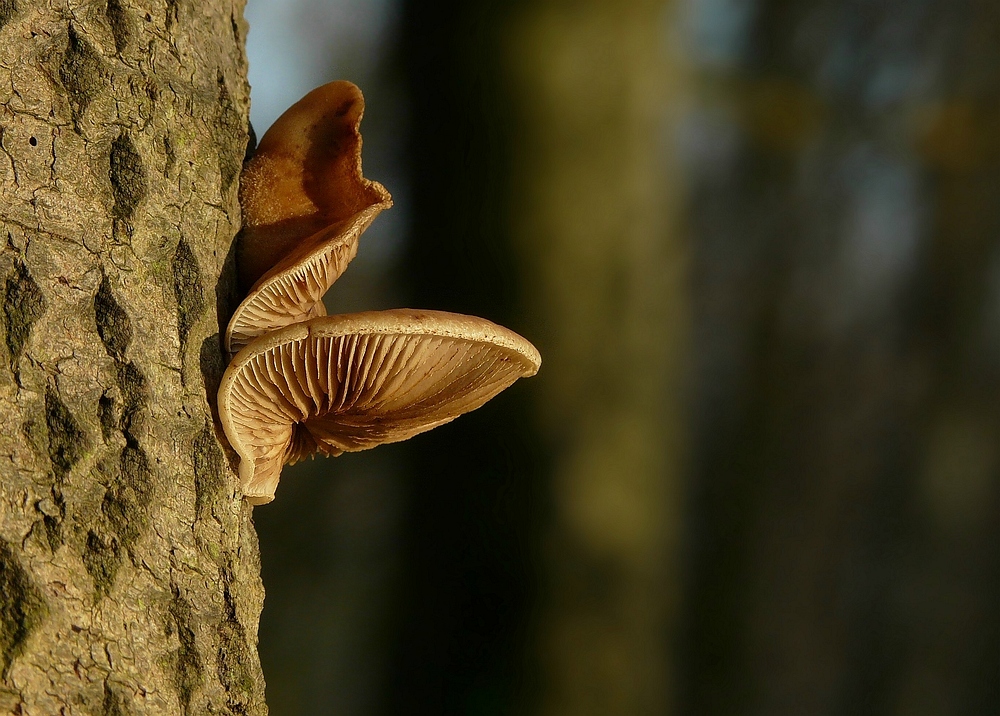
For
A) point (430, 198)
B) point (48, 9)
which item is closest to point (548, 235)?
point (430, 198)

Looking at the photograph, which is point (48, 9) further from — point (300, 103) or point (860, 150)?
point (860, 150)

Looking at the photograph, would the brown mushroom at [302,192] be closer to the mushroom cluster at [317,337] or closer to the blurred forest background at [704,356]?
the mushroom cluster at [317,337]

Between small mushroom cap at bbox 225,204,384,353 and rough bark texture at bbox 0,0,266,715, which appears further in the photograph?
small mushroom cap at bbox 225,204,384,353

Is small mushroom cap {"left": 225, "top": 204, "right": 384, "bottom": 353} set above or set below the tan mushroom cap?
above

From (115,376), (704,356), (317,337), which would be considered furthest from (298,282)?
(704,356)

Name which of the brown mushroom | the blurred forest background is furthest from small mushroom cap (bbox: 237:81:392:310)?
the blurred forest background

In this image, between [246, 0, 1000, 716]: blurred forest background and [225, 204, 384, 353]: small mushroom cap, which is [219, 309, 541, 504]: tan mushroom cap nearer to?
[225, 204, 384, 353]: small mushroom cap
